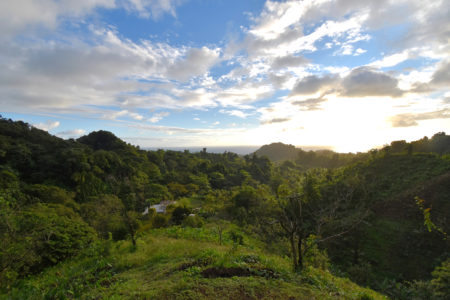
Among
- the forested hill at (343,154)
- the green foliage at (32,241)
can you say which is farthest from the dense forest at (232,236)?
the forested hill at (343,154)

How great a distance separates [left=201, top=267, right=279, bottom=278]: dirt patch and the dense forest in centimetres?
5

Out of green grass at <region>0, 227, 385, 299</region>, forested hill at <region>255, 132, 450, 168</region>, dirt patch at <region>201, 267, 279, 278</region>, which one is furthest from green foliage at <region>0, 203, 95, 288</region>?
forested hill at <region>255, 132, 450, 168</region>

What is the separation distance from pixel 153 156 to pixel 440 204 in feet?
177

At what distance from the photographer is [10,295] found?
18.3 feet

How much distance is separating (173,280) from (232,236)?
8.57 meters

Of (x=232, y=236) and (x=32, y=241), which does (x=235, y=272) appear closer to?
(x=32, y=241)

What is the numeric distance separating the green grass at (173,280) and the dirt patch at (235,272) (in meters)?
0.03

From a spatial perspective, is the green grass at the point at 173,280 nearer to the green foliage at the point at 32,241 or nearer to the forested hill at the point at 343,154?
the green foliage at the point at 32,241

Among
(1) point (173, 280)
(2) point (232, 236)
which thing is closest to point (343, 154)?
(2) point (232, 236)

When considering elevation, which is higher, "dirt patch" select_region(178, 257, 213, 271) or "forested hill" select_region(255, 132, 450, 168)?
"forested hill" select_region(255, 132, 450, 168)

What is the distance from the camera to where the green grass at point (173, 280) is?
16.7 feet

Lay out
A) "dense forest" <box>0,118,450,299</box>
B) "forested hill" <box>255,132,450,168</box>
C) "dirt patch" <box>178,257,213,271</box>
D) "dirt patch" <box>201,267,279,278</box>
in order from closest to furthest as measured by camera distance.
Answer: "dense forest" <box>0,118,450,299</box> → "dirt patch" <box>201,267,279,278</box> → "dirt patch" <box>178,257,213,271</box> → "forested hill" <box>255,132,450,168</box>

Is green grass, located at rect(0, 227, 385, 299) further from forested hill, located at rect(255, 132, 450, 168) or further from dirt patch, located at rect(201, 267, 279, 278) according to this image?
forested hill, located at rect(255, 132, 450, 168)

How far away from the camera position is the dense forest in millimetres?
5848
